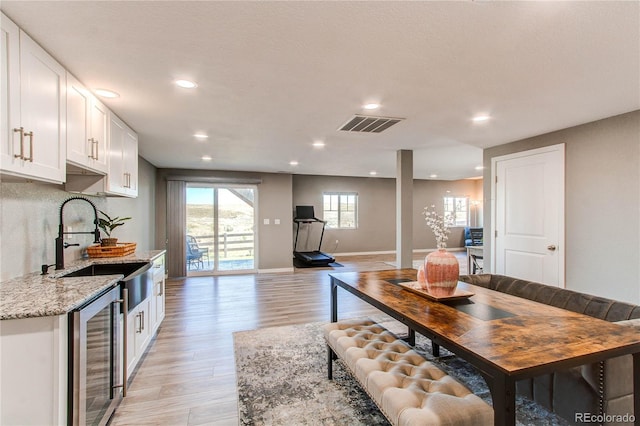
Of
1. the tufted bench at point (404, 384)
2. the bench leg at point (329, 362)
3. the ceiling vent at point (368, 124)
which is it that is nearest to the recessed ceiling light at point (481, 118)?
the ceiling vent at point (368, 124)

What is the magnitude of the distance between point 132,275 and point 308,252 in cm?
648

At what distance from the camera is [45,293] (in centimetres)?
164

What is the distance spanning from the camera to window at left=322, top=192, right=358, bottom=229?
9469 millimetres

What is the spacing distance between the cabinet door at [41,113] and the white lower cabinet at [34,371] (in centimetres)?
79

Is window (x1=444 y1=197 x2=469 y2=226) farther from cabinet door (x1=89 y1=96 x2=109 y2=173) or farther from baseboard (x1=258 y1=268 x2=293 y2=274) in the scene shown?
cabinet door (x1=89 y1=96 x2=109 y2=173)

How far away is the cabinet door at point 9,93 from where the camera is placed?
1454mm

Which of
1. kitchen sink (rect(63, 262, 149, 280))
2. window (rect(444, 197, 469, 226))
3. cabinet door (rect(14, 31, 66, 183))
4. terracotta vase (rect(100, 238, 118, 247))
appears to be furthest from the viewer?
window (rect(444, 197, 469, 226))

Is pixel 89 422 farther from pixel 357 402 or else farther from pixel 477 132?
pixel 477 132

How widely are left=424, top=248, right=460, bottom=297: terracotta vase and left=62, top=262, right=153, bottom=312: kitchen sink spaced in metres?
2.16

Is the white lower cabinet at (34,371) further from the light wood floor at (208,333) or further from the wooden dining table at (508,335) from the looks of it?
the wooden dining table at (508,335)

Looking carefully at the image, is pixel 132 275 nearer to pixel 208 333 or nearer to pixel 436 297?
pixel 208 333

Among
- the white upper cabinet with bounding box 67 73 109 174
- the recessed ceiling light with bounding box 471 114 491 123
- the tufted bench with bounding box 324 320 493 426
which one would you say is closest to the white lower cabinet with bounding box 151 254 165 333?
the white upper cabinet with bounding box 67 73 109 174

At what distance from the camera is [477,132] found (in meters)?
3.73

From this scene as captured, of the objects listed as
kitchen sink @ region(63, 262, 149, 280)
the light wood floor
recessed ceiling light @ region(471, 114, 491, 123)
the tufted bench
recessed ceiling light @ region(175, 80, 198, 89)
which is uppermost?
recessed ceiling light @ region(471, 114, 491, 123)
